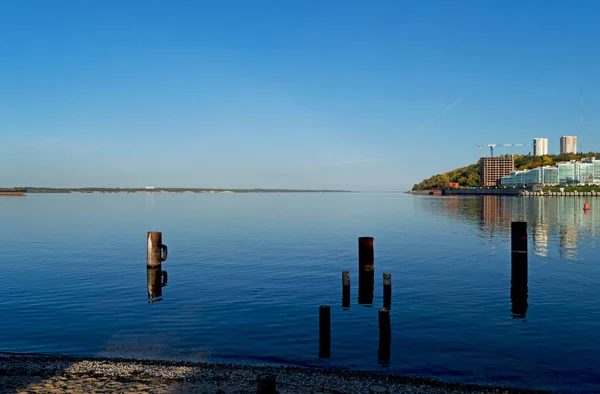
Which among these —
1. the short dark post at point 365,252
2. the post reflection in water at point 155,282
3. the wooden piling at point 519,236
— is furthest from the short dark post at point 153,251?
the wooden piling at point 519,236

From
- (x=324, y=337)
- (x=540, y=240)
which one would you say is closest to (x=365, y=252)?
(x=324, y=337)

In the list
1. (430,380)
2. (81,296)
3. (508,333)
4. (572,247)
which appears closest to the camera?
(430,380)

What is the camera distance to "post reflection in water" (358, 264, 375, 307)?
28.2 m

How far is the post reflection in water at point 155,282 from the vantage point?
29309mm

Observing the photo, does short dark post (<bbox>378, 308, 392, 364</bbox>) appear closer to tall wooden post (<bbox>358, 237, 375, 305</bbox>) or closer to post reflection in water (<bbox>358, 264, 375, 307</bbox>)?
post reflection in water (<bbox>358, 264, 375, 307</bbox>)

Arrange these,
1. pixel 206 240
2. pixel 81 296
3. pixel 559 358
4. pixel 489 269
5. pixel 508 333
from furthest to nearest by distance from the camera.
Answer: pixel 206 240
pixel 489 269
pixel 81 296
pixel 508 333
pixel 559 358

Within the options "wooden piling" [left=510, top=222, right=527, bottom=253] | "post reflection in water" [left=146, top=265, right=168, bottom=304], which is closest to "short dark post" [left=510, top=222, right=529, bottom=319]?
"wooden piling" [left=510, top=222, right=527, bottom=253]

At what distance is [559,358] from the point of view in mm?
18609

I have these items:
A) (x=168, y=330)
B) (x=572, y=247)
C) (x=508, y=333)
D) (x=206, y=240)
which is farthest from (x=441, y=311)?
(x=206, y=240)

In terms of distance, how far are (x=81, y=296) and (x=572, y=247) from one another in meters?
46.3

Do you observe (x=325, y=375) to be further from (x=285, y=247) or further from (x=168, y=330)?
(x=285, y=247)

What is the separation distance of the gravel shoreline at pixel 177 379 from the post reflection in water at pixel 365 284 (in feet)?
38.2

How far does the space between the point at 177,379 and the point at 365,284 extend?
1562 centimetres

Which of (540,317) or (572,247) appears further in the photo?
(572,247)
